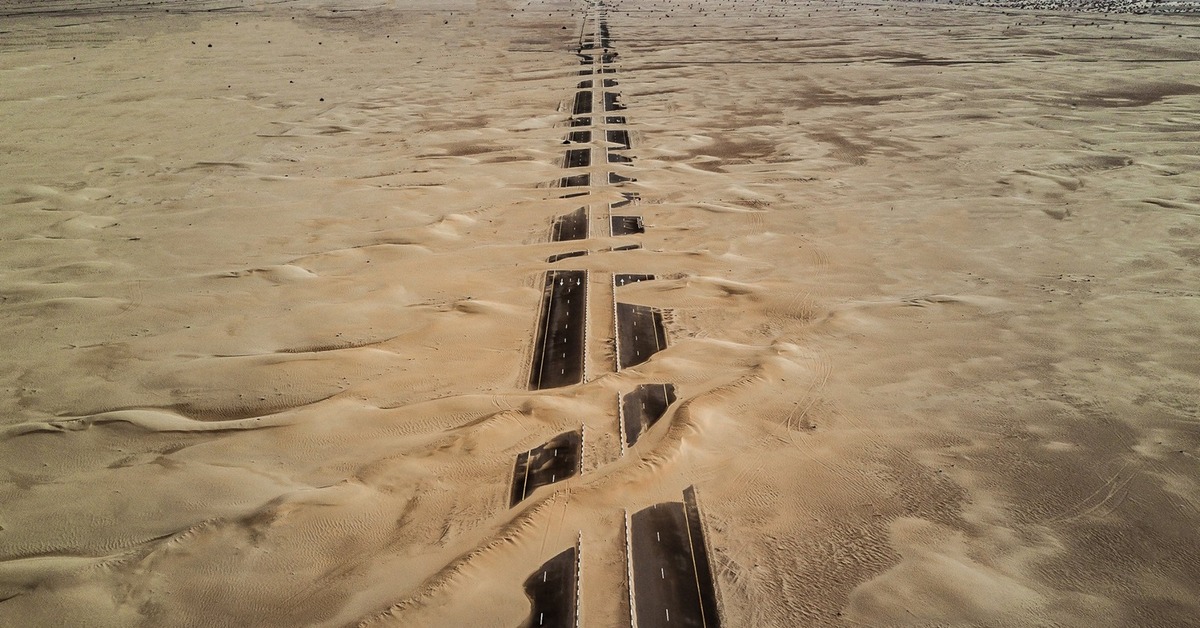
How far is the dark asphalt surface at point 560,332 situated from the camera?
1800cm

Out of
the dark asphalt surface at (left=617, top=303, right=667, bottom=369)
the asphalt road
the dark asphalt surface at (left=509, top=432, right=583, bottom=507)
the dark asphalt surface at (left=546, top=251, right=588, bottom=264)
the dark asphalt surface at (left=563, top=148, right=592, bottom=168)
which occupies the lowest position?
the dark asphalt surface at (left=509, top=432, right=583, bottom=507)

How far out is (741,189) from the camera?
98.2 ft

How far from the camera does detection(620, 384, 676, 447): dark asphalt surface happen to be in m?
16.0

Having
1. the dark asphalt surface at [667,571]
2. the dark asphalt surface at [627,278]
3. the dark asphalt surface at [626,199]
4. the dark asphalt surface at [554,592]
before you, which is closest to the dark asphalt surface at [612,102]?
the dark asphalt surface at [626,199]

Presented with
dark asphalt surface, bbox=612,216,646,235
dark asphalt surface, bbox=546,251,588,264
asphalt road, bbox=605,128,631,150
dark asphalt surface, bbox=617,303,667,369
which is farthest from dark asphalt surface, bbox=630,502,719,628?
asphalt road, bbox=605,128,631,150

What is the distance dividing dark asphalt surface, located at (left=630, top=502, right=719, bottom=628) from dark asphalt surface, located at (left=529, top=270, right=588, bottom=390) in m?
5.10

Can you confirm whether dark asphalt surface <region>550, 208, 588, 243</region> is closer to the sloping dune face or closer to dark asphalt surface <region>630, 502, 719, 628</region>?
the sloping dune face

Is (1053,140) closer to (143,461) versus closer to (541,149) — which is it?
(541,149)

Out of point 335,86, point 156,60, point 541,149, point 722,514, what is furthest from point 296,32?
point 722,514

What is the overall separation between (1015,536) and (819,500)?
11.5 feet

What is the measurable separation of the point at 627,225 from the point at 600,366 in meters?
9.70

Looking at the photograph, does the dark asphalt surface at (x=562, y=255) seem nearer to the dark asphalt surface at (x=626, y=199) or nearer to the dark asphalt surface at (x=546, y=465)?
the dark asphalt surface at (x=626, y=199)

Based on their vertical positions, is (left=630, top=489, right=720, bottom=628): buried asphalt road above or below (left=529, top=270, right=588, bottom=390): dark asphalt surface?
below

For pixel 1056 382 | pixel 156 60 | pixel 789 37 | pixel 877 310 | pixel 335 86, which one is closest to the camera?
pixel 1056 382
